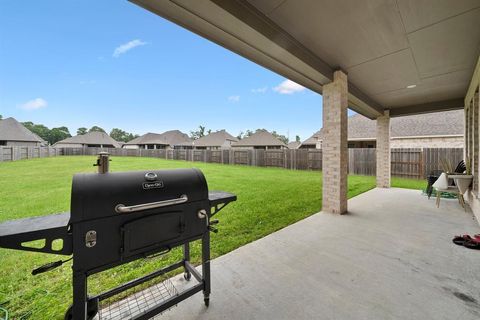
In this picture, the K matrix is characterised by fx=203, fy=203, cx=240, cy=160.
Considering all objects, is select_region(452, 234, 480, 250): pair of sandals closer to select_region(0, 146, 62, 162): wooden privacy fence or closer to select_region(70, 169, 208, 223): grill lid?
select_region(70, 169, 208, 223): grill lid

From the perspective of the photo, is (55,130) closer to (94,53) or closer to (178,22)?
(94,53)

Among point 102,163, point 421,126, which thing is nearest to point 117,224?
point 102,163

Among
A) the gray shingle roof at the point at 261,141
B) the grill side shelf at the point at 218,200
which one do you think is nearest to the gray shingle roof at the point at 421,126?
the gray shingle roof at the point at 261,141

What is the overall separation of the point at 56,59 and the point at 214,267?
4646 millimetres

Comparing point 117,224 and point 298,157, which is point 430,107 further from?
point 117,224

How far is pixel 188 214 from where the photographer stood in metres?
1.67

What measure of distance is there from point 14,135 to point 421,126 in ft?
104

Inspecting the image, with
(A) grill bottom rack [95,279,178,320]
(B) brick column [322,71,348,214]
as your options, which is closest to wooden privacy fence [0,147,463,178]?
(A) grill bottom rack [95,279,178,320]

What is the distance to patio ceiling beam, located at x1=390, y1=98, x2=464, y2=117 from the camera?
6496mm

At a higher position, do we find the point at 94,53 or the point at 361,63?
the point at 94,53

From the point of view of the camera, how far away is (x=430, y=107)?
6922mm

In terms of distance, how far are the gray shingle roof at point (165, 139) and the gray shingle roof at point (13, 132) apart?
480 inches

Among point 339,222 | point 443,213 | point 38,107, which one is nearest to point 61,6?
point 38,107

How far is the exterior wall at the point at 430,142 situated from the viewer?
40.0 feet
